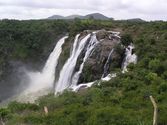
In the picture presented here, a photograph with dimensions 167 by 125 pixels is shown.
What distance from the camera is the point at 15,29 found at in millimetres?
44719

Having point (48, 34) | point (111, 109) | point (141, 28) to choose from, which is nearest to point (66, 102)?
point (111, 109)

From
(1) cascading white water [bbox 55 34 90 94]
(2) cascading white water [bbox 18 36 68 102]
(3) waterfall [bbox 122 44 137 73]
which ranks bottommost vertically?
(2) cascading white water [bbox 18 36 68 102]

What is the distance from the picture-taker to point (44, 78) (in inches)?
1487

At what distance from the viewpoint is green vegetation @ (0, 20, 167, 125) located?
14484mm

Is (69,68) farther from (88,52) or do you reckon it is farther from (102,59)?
(102,59)

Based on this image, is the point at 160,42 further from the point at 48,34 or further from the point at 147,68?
the point at 48,34

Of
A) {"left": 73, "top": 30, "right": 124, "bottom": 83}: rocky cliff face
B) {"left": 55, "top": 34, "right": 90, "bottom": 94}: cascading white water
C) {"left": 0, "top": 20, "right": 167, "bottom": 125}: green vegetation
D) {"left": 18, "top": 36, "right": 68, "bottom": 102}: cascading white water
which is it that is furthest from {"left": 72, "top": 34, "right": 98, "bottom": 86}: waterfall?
{"left": 18, "top": 36, "right": 68, "bottom": 102}: cascading white water

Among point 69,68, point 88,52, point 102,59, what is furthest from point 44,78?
point 102,59

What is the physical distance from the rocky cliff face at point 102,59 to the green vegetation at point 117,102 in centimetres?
149

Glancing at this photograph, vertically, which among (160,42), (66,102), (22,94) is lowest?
(22,94)

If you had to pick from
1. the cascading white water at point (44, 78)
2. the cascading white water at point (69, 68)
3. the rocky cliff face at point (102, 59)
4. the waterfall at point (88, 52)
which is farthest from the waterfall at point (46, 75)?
the rocky cliff face at point (102, 59)

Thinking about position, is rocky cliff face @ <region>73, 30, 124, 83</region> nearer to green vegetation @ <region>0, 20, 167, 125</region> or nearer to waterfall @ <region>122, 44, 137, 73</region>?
waterfall @ <region>122, 44, 137, 73</region>

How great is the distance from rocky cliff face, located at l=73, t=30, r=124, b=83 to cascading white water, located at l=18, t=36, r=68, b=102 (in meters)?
8.49

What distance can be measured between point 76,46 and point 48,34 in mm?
12423
